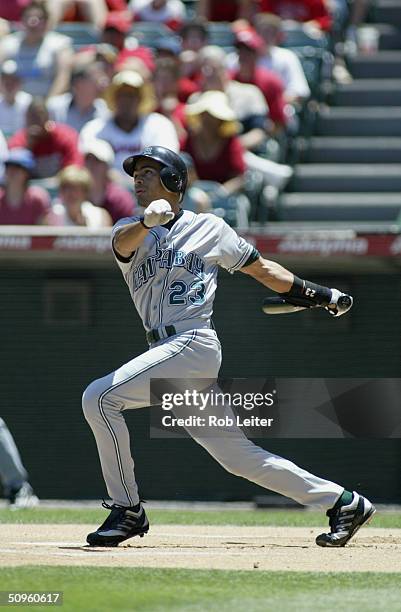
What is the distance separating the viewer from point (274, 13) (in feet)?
43.9

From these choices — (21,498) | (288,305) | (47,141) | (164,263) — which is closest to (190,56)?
(47,141)

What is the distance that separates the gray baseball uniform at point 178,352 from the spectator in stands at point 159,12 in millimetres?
8099

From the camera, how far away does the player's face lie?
19.7 feet

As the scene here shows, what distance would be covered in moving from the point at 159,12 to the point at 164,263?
27.6ft

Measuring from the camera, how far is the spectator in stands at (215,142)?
36.0ft

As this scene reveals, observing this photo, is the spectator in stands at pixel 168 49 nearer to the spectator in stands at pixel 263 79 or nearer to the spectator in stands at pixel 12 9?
the spectator in stands at pixel 263 79

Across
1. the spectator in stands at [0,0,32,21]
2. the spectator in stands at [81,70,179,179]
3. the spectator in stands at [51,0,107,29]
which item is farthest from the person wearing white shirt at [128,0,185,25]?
the spectator in stands at [81,70,179,179]

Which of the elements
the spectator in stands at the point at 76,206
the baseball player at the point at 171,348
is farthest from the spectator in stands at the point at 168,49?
the baseball player at the point at 171,348

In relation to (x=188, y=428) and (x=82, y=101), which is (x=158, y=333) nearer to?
(x=188, y=428)

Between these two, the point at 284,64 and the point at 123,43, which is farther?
the point at 123,43

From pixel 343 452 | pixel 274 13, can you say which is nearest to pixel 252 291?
pixel 343 452

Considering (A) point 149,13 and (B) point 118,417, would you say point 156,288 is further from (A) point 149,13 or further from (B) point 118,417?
(A) point 149,13

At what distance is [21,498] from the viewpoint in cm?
877

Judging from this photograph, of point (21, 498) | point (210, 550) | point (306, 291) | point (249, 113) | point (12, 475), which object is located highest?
point (306, 291)
